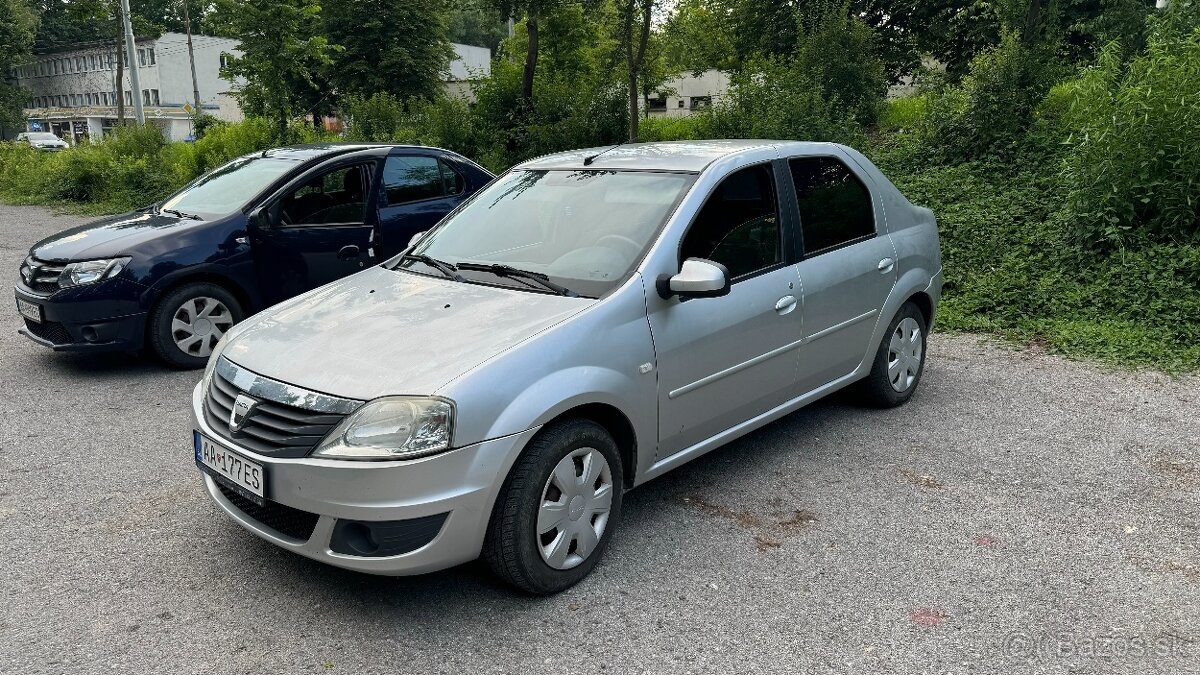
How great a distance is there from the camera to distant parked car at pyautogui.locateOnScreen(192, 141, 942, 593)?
9.82ft

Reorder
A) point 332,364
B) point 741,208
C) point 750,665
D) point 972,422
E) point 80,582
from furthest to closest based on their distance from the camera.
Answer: point 972,422, point 741,208, point 80,582, point 332,364, point 750,665

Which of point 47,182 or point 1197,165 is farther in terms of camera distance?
point 47,182

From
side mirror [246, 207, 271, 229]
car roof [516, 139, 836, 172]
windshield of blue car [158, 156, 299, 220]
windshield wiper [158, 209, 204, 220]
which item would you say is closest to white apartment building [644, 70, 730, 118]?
windshield of blue car [158, 156, 299, 220]

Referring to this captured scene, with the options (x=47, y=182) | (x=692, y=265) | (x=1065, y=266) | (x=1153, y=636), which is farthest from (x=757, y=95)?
(x=47, y=182)

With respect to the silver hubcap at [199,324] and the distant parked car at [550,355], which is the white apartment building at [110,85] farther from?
the distant parked car at [550,355]

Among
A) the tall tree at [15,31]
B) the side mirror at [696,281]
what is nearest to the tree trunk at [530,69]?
the side mirror at [696,281]

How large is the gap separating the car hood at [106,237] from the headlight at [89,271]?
0.17 feet

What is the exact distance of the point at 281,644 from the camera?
307 centimetres

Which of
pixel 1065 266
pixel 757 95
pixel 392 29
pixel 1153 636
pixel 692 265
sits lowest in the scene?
pixel 1153 636

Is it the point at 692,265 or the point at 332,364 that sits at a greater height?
the point at 692,265

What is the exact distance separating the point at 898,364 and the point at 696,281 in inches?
91.8

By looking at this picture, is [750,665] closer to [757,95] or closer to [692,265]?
[692,265]

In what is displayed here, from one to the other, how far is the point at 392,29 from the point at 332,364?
28657mm

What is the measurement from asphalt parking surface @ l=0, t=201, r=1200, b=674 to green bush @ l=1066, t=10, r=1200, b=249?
309cm
